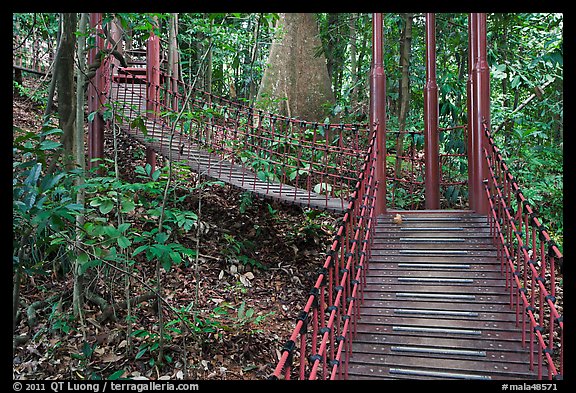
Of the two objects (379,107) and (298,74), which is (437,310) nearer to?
(379,107)

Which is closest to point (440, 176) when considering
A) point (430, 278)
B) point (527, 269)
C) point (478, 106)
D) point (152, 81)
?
point (478, 106)

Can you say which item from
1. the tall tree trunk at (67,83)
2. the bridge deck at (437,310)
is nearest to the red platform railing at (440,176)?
the bridge deck at (437,310)

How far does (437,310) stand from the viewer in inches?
165

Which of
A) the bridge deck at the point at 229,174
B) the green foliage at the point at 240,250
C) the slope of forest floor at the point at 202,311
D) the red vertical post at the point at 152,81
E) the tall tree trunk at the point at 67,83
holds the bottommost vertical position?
the slope of forest floor at the point at 202,311

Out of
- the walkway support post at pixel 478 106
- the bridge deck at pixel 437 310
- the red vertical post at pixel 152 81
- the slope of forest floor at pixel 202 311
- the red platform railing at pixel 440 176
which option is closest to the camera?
the bridge deck at pixel 437 310

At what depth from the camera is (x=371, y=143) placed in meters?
5.86

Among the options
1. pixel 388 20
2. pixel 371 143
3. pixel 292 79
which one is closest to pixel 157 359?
pixel 371 143

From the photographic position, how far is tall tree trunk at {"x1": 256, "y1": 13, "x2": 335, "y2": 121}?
1074 cm

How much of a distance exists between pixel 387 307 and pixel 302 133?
222 inches

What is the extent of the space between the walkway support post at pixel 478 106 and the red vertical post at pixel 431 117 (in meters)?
0.64

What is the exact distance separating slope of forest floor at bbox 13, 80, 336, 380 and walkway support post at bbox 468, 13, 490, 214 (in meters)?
2.77

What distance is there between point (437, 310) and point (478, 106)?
9.68 feet

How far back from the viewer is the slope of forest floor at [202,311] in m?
5.09

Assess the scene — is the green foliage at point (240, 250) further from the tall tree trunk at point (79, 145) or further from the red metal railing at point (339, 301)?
the tall tree trunk at point (79, 145)
